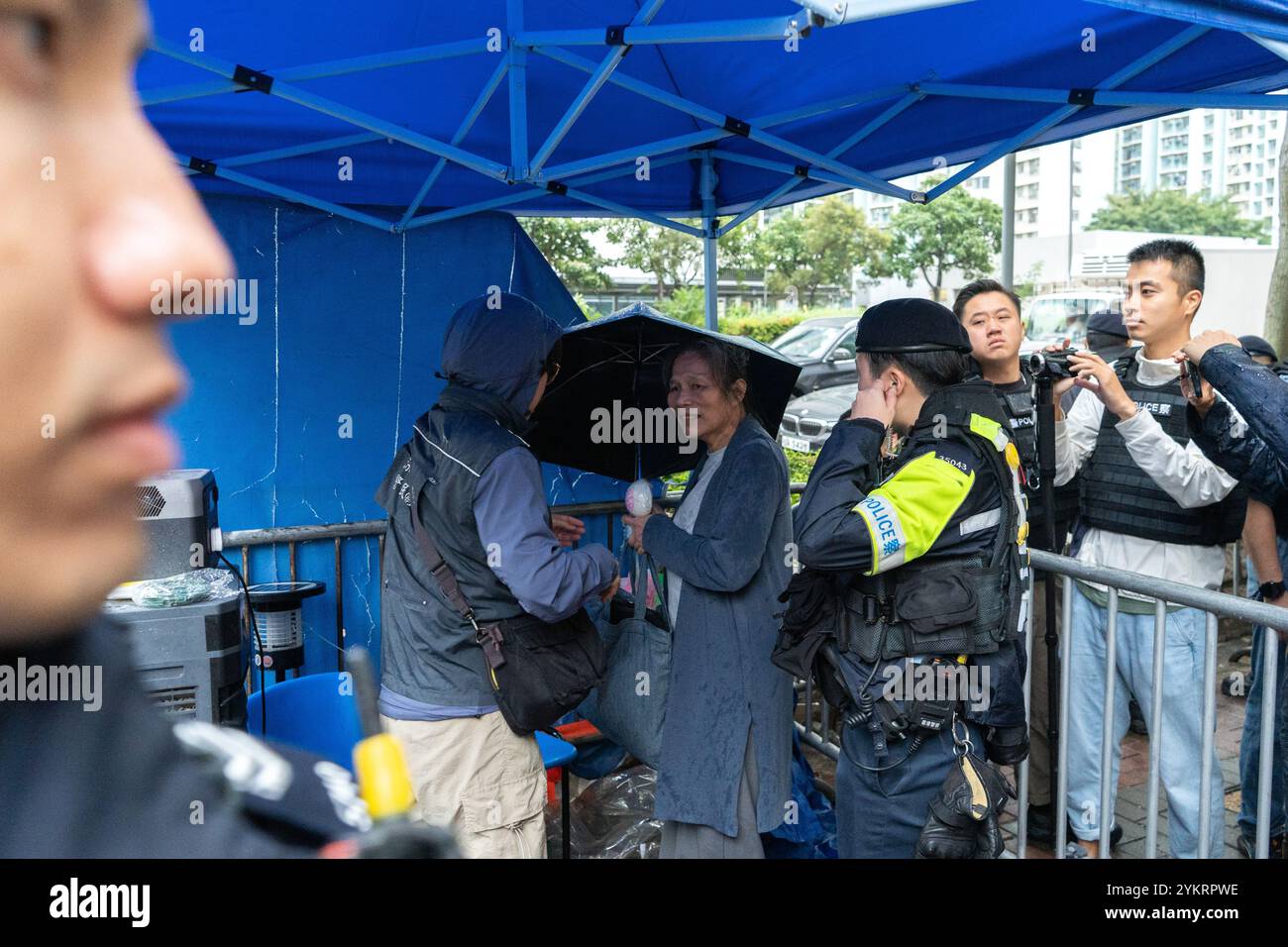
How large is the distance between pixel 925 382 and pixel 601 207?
321 cm

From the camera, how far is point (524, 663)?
2.70 m

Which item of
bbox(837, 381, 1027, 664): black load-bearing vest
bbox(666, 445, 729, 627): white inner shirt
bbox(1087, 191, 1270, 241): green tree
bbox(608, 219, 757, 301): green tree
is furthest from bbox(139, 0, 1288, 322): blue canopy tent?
bbox(1087, 191, 1270, 241): green tree

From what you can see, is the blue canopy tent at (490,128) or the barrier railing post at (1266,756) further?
the blue canopy tent at (490,128)

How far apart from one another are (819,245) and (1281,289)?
30.1 metres

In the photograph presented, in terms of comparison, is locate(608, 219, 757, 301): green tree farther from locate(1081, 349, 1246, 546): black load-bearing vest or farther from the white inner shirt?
the white inner shirt

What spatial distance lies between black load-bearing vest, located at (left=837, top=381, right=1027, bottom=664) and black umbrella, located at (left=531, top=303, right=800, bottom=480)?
1003mm

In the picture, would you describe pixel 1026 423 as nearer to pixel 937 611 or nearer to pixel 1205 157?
pixel 937 611

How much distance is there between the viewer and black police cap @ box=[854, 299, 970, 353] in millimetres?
2707

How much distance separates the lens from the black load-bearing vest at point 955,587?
2.52m

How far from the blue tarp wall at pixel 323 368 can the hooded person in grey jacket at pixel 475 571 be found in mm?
2118

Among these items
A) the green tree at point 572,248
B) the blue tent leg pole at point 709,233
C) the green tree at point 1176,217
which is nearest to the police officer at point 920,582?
the blue tent leg pole at point 709,233

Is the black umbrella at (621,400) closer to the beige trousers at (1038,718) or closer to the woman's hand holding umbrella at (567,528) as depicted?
the woman's hand holding umbrella at (567,528)

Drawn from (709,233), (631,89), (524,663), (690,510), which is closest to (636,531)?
(690,510)
